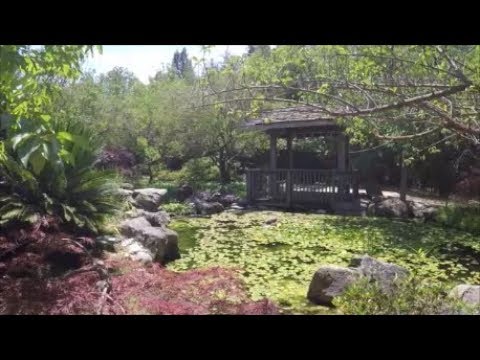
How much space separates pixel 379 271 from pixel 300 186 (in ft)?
24.7

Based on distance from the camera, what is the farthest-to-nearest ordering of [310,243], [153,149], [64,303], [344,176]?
[153,149], [344,176], [310,243], [64,303]

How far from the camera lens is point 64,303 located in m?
3.86

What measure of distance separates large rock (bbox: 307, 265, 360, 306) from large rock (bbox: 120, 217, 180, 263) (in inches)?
96.6

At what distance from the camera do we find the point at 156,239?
6.42 metres

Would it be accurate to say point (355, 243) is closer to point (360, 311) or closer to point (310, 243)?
point (310, 243)

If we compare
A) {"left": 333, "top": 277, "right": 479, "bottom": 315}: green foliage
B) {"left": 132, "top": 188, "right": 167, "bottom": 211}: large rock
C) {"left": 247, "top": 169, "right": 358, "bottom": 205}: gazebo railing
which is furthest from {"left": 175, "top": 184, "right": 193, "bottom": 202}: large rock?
{"left": 333, "top": 277, "right": 479, "bottom": 315}: green foliage

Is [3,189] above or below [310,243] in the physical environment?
above

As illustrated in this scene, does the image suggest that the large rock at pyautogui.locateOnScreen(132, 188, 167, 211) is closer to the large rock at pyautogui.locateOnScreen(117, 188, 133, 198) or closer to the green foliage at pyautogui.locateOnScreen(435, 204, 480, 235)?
the large rock at pyautogui.locateOnScreen(117, 188, 133, 198)

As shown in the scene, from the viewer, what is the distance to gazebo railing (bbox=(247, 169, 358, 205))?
11875 mm

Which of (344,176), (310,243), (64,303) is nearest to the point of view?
(64,303)

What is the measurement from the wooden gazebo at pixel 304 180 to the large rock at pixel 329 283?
22.2 feet
